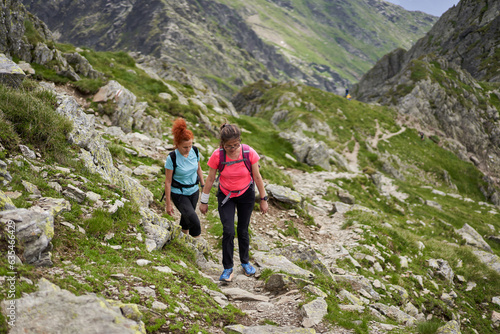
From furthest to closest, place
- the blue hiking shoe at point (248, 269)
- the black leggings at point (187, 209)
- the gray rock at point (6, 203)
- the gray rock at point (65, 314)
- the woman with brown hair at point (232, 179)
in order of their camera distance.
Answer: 1. the blue hiking shoe at point (248, 269)
2. the black leggings at point (187, 209)
3. the woman with brown hair at point (232, 179)
4. the gray rock at point (6, 203)
5. the gray rock at point (65, 314)

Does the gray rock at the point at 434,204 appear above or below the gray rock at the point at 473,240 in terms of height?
above

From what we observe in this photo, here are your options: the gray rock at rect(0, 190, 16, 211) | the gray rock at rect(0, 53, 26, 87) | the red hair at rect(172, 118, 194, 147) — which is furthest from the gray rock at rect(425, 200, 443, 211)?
the gray rock at rect(0, 53, 26, 87)

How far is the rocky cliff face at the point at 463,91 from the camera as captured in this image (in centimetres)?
6606

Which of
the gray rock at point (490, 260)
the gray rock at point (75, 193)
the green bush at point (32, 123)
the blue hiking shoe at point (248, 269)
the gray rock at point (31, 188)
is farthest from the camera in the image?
the gray rock at point (490, 260)

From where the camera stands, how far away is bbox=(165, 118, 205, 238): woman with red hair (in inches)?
281

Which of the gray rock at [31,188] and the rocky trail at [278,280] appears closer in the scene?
the rocky trail at [278,280]

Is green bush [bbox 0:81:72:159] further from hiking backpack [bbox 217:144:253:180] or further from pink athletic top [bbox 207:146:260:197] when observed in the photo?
hiking backpack [bbox 217:144:253:180]

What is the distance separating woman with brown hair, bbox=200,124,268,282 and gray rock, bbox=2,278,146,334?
138 inches

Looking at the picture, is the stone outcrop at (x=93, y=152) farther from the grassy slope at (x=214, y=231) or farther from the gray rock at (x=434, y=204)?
the gray rock at (x=434, y=204)

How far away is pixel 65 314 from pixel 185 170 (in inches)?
178

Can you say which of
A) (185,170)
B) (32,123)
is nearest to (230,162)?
(185,170)

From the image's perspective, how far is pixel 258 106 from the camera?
64500mm

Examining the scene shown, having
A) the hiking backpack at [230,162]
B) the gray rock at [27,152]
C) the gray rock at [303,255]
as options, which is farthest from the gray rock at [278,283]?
the gray rock at [27,152]

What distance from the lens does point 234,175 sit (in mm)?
6652
